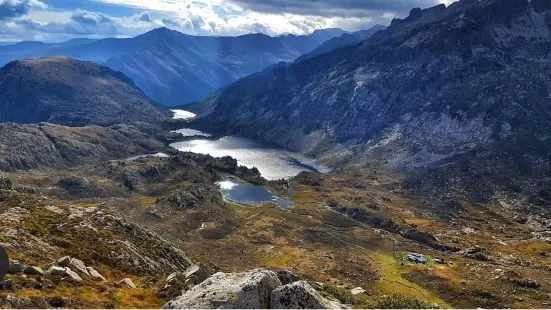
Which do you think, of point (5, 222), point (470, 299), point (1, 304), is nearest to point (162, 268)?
point (5, 222)

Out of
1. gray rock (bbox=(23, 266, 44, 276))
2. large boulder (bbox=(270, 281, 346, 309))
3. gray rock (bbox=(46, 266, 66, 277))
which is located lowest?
A: gray rock (bbox=(46, 266, 66, 277))

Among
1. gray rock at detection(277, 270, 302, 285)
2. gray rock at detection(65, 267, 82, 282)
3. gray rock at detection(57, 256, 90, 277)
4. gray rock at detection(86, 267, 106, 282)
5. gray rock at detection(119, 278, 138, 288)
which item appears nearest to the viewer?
gray rock at detection(65, 267, 82, 282)

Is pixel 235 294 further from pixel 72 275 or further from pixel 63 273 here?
pixel 63 273

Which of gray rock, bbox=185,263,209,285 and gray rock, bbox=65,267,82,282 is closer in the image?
gray rock, bbox=65,267,82,282

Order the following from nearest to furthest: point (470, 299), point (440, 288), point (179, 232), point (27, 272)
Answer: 1. point (27, 272)
2. point (470, 299)
3. point (440, 288)
4. point (179, 232)

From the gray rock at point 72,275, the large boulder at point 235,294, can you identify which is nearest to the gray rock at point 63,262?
the gray rock at point 72,275

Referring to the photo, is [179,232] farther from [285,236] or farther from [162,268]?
[162,268]

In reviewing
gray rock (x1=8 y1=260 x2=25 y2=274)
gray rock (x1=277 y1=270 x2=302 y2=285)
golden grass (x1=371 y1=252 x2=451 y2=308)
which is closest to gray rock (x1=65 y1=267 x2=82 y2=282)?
gray rock (x1=8 y1=260 x2=25 y2=274)

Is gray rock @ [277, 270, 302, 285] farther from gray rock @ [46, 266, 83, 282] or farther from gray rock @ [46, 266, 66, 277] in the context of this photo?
gray rock @ [46, 266, 66, 277]

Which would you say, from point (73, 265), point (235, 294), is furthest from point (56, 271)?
point (235, 294)
